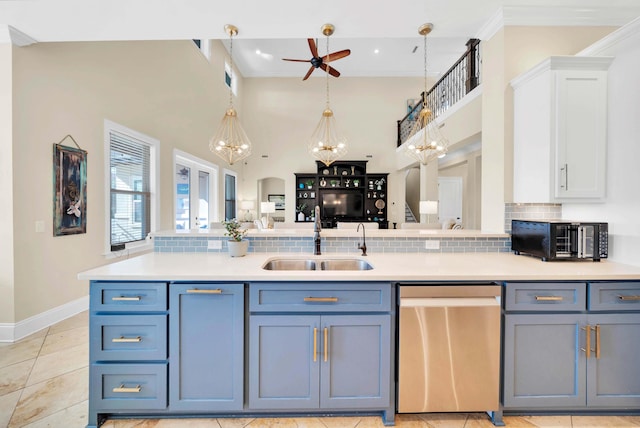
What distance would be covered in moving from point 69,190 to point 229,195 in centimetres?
514

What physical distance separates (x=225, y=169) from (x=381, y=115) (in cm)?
520

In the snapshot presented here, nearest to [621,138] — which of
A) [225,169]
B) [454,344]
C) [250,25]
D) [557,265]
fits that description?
[557,265]

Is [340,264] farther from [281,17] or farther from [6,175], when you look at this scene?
[6,175]

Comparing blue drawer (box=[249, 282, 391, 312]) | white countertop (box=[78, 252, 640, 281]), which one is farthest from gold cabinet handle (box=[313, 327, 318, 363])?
white countertop (box=[78, 252, 640, 281])

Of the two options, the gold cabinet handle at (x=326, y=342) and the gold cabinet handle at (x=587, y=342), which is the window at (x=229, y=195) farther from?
the gold cabinet handle at (x=587, y=342)

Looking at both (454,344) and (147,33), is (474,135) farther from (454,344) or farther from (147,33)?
(147,33)

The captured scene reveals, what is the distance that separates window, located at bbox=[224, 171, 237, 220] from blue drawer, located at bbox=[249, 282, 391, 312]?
642 centimetres

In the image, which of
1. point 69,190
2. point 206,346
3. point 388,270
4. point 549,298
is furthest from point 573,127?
point 69,190

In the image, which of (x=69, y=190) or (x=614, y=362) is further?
(x=69, y=190)

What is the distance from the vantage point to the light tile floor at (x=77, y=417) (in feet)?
5.48

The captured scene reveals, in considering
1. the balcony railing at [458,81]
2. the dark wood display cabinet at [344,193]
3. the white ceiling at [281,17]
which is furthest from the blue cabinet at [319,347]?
the dark wood display cabinet at [344,193]

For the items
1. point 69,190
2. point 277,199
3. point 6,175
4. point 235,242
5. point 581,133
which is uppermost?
point 581,133

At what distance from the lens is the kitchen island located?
5.28ft

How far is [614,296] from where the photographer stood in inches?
65.6
